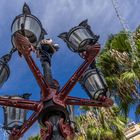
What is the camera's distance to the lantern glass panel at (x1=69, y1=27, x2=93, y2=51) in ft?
16.2

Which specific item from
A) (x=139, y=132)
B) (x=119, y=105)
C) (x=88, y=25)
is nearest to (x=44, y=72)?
(x=88, y=25)

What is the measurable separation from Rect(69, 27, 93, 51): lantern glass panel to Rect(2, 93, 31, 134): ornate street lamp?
2.68 feet

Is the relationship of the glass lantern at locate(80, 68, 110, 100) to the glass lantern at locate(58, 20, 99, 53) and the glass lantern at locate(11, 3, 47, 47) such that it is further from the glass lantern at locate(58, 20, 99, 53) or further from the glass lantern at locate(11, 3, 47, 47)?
the glass lantern at locate(11, 3, 47, 47)

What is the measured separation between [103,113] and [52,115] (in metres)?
8.89

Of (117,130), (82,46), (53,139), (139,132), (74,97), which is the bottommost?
(53,139)

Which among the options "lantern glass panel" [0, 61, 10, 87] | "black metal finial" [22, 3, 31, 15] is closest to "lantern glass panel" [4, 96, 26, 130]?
"lantern glass panel" [0, 61, 10, 87]

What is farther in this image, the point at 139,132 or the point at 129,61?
the point at 139,132

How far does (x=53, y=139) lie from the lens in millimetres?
3836

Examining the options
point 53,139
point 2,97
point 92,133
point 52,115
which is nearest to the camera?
point 53,139

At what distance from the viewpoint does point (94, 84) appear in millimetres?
4891

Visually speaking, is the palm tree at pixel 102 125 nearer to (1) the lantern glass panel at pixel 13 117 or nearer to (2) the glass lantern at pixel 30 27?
(1) the lantern glass panel at pixel 13 117

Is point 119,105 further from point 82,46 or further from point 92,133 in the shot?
point 82,46

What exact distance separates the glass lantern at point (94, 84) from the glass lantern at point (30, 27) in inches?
27.2

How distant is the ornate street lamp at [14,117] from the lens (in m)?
4.86
